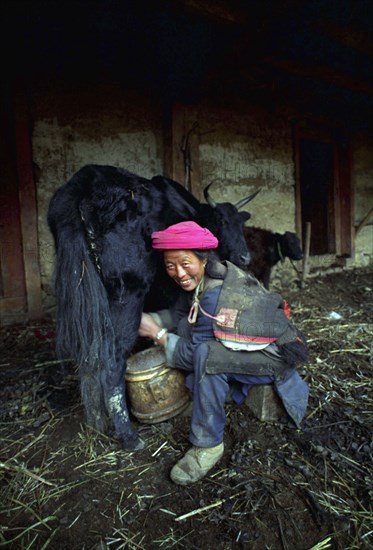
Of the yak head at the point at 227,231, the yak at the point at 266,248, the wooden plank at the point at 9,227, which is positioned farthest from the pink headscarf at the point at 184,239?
the yak at the point at 266,248

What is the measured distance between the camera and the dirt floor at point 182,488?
58.4 inches

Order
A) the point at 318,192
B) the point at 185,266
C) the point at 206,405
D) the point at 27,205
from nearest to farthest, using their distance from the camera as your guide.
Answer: the point at 206,405, the point at 185,266, the point at 27,205, the point at 318,192

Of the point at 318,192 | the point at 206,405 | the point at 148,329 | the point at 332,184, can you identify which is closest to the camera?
the point at 206,405

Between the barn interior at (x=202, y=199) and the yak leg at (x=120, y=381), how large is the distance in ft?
0.32

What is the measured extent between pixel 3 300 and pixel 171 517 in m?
3.25

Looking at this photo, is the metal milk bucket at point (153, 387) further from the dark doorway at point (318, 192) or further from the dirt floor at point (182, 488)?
the dark doorway at point (318, 192)

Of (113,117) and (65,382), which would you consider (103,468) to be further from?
(113,117)

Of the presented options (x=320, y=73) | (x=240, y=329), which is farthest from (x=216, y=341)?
(x=320, y=73)

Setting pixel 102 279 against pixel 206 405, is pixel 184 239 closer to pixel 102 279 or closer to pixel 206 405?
pixel 102 279

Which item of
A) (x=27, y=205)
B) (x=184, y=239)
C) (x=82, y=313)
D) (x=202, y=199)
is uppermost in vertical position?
(x=202, y=199)

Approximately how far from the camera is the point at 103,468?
188 centimetres

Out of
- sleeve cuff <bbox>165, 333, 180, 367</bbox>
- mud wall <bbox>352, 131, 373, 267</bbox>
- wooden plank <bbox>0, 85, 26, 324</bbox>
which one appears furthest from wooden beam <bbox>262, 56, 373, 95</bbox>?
sleeve cuff <bbox>165, 333, 180, 367</bbox>

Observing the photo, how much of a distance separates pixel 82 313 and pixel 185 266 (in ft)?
2.03

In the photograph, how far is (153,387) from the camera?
207cm
